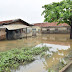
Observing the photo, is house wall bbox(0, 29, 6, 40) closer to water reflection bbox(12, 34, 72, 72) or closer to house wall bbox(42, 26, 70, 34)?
water reflection bbox(12, 34, 72, 72)

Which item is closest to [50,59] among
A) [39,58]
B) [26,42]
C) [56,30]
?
[39,58]

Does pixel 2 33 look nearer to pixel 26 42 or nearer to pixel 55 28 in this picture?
pixel 26 42

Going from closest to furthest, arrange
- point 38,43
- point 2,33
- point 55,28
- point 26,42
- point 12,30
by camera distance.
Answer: point 38,43 < point 26,42 < point 2,33 < point 12,30 < point 55,28

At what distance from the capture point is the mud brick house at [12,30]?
1450cm

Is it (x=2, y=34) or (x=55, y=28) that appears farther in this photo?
(x=55, y=28)

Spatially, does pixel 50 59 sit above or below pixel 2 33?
below

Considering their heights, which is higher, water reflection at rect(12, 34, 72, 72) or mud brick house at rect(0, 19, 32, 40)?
mud brick house at rect(0, 19, 32, 40)

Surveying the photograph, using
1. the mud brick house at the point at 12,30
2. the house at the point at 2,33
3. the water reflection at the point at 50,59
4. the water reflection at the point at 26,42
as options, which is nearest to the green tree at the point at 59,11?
the water reflection at the point at 26,42

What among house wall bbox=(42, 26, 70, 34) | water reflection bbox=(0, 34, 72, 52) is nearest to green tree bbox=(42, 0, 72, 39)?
water reflection bbox=(0, 34, 72, 52)

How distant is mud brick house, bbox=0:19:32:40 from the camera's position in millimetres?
14500

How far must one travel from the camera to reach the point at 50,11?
537 inches

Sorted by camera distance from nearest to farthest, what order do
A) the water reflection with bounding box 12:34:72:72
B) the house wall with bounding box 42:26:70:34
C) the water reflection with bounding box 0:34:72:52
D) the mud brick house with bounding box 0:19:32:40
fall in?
the water reflection with bounding box 12:34:72:72 → the water reflection with bounding box 0:34:72:52 → the mud brick house with bounding box 0:19:32:40 → the house wall with bounding box 42:26:70:34

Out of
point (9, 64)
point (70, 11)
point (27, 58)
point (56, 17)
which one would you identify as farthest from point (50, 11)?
point (9, 64)

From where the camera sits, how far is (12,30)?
1612cm
